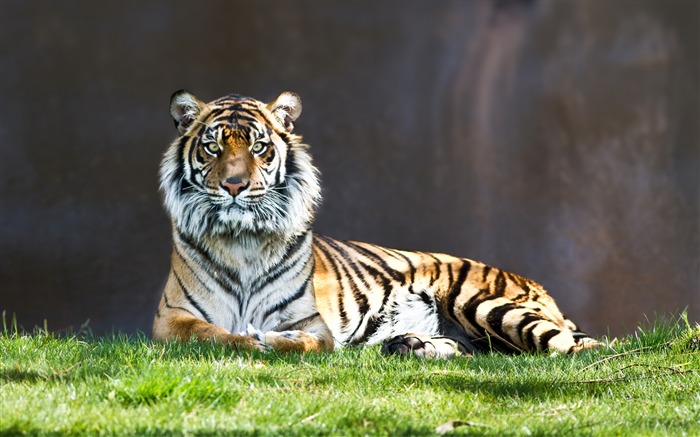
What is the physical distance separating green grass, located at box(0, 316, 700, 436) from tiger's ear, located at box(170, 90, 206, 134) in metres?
1.38

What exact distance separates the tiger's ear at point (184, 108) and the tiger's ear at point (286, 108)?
0.41 metres

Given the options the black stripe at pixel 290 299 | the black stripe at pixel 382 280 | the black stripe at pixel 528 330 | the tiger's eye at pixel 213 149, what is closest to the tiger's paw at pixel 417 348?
the black stripe at pixel 528 330

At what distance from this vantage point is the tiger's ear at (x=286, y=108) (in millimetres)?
6020

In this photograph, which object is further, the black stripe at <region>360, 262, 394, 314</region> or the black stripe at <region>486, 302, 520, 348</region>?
the black stripe at <region>360, 262, 394, 314</region>

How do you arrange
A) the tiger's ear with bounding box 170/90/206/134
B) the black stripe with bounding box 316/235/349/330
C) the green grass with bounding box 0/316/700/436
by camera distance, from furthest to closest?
the black stripe with bounding box 316/235/349/330 → the tiger's ear with bounding box 170/90/206/134 → the green grass with bounding box 0/316/700/436

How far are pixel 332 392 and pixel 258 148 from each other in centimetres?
201

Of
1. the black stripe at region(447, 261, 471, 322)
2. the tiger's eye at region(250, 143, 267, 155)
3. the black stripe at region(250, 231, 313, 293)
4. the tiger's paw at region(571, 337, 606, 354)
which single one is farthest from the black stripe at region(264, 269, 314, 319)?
the tiger's paw at region(571, 337, 606, 354)

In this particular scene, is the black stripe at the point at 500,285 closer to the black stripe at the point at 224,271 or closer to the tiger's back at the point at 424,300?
the tiger's back at the point at 424,300

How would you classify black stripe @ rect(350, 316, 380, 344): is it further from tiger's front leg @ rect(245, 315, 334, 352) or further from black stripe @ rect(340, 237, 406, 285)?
tiger's front leg @ rect(245, 315, 334, 352)

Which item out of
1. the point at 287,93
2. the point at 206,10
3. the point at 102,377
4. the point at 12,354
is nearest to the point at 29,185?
the point at 206,10

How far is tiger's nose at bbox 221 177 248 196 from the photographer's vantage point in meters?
5.58

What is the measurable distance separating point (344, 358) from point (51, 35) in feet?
15.9

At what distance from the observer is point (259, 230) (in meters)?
5.77

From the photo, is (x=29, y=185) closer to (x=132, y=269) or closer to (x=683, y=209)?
(x=132, y=269)
